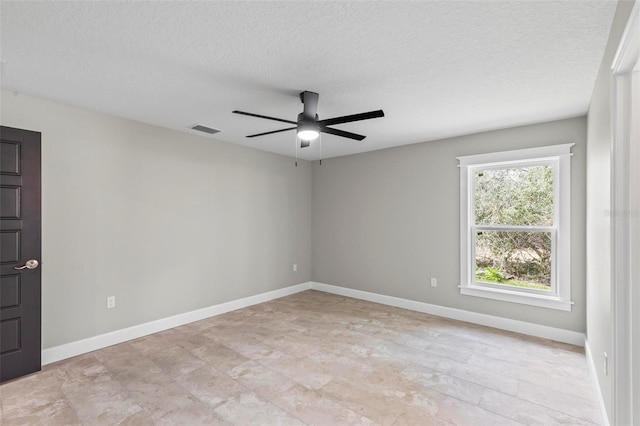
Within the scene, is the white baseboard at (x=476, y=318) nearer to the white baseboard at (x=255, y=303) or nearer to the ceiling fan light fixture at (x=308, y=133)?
the white baseboard at (x=255, y=303)

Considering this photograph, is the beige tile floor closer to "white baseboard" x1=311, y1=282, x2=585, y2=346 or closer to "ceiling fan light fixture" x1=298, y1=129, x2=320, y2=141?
"white baseboard" x1=311, y1=282, x2=585, y2=346

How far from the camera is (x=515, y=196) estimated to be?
400 centimetres

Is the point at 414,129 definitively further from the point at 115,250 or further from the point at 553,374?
the point at 115,250

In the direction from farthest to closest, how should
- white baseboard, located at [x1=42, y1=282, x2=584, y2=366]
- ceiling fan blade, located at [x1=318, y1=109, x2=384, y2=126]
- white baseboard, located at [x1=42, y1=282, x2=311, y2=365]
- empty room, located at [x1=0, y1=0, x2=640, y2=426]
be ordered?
white baseboard, located at [x1=42, y1=282, x2=584, y2=366]
white baseboard, located at [x1=42, y1=282, x2=311, y2=365]
ceiling fan blade, located at [x1=318, y1=109, x2=384, y2=126]
empty room, located at [x1=0, y1=0, x2=640, y2=426]

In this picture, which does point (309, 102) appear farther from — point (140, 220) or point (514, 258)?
point (514, 258)

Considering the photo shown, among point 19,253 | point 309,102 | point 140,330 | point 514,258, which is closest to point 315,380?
point 140,330

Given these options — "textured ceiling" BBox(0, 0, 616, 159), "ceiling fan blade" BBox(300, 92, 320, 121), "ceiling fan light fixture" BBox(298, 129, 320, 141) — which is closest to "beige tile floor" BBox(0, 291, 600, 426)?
"ceiling fan light fixture" BBox(298, 129, 320, 141)

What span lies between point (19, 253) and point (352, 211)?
424cm

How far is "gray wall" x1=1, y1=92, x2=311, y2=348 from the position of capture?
3119 mm

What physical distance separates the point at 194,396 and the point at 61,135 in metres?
2.81

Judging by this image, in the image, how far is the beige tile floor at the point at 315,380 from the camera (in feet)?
7.34

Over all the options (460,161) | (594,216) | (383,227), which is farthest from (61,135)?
(594,216)

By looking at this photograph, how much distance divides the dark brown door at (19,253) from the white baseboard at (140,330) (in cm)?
24

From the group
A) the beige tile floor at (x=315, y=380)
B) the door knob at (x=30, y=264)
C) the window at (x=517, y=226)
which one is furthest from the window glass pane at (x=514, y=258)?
the door knob at (x=30, y=264)
